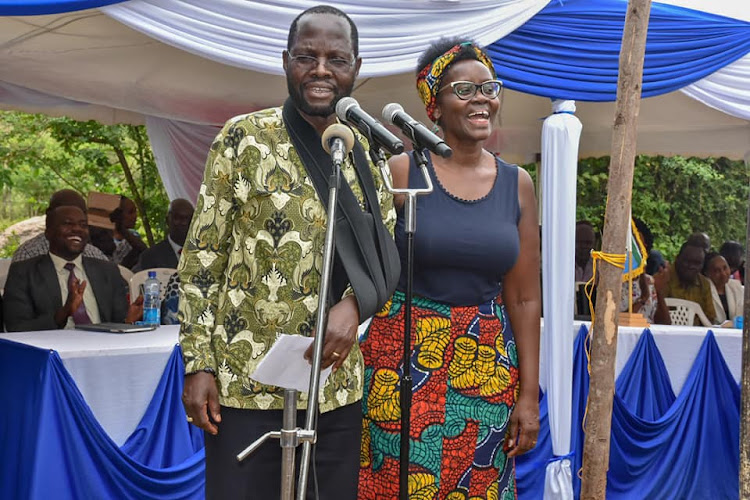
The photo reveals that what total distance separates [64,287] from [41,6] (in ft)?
5.43

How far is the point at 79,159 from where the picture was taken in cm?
1508

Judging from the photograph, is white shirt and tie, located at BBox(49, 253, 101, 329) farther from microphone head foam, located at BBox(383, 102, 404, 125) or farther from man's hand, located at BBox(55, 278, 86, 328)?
microphone head foam, located at BBox(383, 102, 404, 125)

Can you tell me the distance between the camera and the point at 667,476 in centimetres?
516

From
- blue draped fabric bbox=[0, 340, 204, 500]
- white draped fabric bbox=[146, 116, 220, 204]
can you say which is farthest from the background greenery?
blue draped fabric bbox=[0, 340, 204, 500]

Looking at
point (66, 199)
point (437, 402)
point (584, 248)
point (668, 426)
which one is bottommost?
point (668, 426)

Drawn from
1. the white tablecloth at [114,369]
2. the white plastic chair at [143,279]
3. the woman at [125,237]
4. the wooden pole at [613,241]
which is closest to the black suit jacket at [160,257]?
the white plastic chair at [143,279]

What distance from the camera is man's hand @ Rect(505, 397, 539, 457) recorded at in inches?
105

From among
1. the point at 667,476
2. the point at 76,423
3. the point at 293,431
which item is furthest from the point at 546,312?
the point at 293,431

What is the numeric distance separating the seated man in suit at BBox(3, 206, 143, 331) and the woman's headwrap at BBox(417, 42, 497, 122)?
112 inches

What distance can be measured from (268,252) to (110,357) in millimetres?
2093

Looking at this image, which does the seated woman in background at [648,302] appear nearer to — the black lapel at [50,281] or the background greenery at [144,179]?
the black lapel at [50,281]

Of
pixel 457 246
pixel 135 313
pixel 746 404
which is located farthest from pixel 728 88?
pixel 135 313

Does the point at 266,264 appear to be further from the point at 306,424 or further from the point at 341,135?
the point at 306,424

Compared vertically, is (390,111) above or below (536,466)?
above
